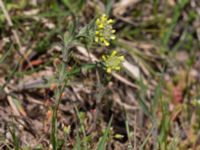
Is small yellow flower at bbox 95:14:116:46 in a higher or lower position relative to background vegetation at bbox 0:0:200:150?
higher

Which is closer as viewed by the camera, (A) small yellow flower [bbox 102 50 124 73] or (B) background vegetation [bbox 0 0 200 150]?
(A) small yellow flower [bbox 102 50 124 73]

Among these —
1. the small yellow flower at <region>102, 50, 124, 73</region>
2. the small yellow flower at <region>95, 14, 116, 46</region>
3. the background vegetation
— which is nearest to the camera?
the small yellow flower at <region>95, 14, 116, 46</region>

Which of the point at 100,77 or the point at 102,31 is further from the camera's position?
the point at 100,77

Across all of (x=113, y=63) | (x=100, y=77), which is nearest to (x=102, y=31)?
(x=113, y=63)

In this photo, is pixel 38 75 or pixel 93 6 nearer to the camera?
pixel 38 75

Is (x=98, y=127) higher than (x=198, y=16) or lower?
lower

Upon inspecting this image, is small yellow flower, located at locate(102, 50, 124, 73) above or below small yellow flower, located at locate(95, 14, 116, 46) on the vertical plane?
below

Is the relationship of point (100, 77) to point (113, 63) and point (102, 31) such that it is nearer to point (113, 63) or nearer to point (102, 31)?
point (113, 63)

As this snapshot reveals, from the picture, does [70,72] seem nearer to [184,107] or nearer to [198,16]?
[184,107]

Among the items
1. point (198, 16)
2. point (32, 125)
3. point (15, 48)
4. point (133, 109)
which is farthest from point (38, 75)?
point (198, 16)

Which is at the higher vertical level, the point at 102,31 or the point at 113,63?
the point at 102,31

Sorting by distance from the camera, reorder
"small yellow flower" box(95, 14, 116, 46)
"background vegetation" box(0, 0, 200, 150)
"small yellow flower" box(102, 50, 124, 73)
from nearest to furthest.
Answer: "small yellow flower" box(95, 14, 116, 46)
"small yellow flower" box(102, 50, 124, 73)
"background vegetation" box(0, 0, 200, 150)
